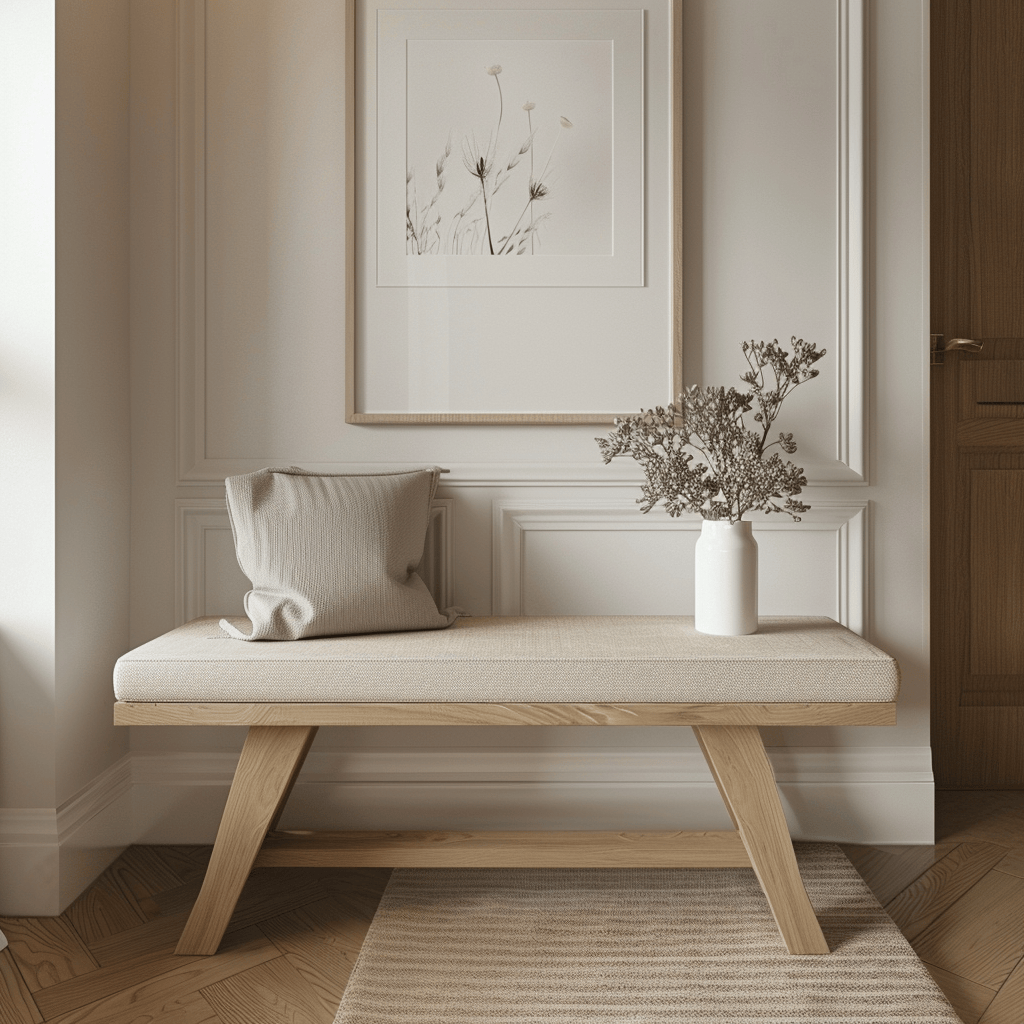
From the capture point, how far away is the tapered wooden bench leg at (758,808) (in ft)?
4.86

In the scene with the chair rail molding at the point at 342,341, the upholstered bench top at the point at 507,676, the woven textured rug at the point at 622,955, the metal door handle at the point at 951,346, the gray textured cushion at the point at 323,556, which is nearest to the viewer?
the woven textured rug at the point at 622,955

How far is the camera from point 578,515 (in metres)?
1.97

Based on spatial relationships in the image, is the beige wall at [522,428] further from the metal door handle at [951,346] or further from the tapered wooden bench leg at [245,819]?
the tapered wooden bench leg at [245,819]

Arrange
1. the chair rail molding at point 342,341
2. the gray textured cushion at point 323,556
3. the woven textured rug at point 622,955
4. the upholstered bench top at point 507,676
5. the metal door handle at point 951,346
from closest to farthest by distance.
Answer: the woven textured rug at point 622,955 < the upholstered bench top at point 507,676 < the gray textured cushion at point 323,556 < the chair rail molding at point 342,341 < the metal door handle at point 951,346

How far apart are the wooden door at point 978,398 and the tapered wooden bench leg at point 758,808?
100 cm

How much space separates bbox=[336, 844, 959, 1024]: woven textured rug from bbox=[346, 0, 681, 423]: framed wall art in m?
0.99

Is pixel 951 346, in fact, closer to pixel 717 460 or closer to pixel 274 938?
pixel 717 460

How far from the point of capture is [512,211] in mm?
1935

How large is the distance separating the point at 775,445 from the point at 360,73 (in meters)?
1.25

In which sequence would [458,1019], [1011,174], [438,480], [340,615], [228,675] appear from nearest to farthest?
1. [458,1019]
2. [228,675]
3. [340,615]
4. [438,480]
5. [1011,174]

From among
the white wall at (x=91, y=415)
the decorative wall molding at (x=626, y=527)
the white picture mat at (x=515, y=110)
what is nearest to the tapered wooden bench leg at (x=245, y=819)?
→ the white wall at (x=91, y=415)

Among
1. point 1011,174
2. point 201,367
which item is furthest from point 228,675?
point 1011,174

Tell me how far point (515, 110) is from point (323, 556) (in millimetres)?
1083

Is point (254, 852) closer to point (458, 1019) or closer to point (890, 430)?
point (458, 1019)
